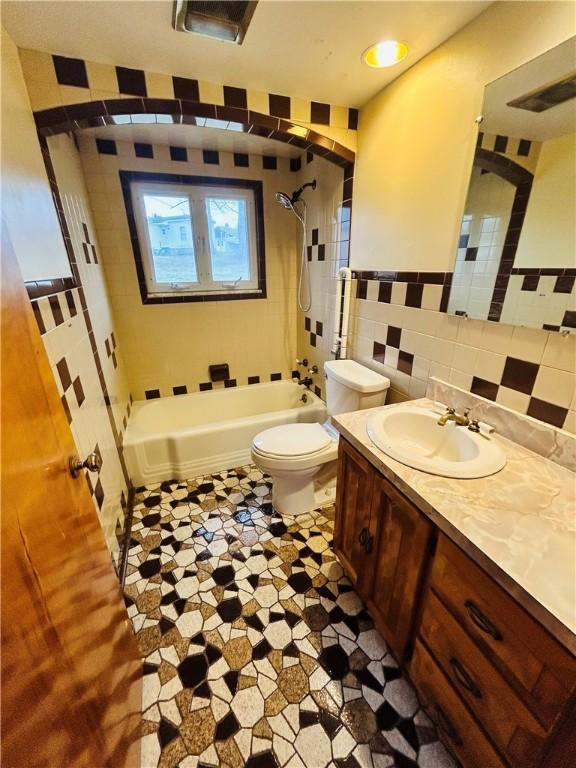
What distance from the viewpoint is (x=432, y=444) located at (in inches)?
49.8

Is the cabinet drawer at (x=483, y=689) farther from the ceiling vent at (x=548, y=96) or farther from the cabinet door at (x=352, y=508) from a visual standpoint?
the ceiling vent at (x=548, y=96)

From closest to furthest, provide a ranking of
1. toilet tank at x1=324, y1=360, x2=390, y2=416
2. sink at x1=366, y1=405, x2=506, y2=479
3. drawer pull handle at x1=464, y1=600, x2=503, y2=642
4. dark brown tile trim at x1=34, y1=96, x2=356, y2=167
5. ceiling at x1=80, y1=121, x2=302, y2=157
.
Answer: drawer pull handle at x1=464, y1=600, x2=503, y2=642 → sink at x1=366, y1=405, x2=506, y2=479 → dark brown tile trim at x1=34, y1=96, x2=356, y2=167 → toilet tank at x1=324, y1=360, x2=390, y2=416 → ceiling at x1=80, y1=121, x2=302, y2=157

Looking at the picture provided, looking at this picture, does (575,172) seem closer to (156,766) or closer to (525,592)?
(525,592)

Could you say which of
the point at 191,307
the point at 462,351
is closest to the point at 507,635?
the point at 462,351

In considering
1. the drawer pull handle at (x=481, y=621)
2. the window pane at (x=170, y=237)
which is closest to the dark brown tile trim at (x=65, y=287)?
the window pane at (x=170, y=237)

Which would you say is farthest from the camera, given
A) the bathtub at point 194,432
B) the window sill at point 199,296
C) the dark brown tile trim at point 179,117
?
the window sill at point 199,296

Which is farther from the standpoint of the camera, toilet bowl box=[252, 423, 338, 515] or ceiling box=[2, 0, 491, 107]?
toilet bowl box=[252, 423, 338, 515]

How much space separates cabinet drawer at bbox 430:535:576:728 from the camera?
578mm

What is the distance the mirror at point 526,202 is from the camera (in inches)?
34.7

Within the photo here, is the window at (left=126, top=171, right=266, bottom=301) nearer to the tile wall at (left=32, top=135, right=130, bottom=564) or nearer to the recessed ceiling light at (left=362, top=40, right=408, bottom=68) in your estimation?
the tile wall at (left=32, top=135, right=130, bottom=564)

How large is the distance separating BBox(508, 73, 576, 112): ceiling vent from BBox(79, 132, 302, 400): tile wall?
1.12 m

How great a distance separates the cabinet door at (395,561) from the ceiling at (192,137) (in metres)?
A: 2.13

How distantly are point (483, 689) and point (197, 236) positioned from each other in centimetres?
281

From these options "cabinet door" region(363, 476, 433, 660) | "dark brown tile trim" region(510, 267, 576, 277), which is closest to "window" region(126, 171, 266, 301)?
"dark brown tile trim" region(510, 267, 576, 277)
